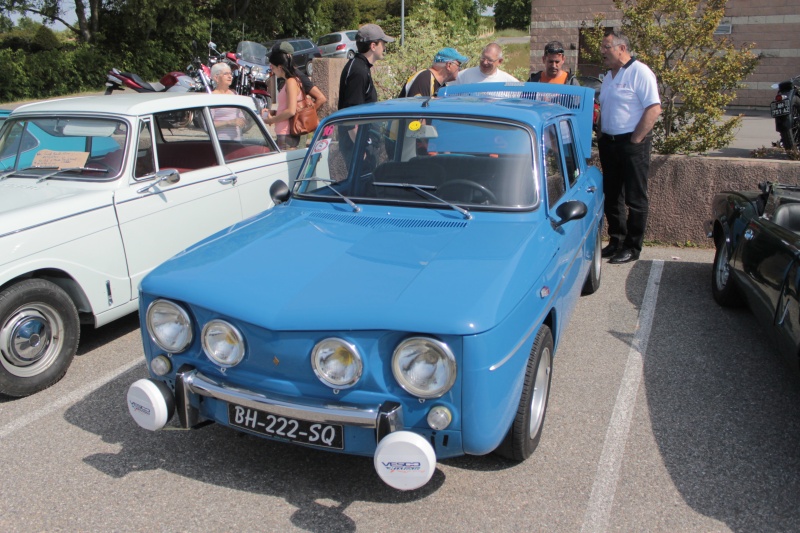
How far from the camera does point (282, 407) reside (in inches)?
112

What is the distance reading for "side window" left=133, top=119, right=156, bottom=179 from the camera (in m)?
4.99

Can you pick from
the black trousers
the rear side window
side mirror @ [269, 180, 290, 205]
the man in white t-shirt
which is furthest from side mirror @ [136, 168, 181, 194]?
the rear side window

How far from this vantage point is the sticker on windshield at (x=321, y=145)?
440 centimetres

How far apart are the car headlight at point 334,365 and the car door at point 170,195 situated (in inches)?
98.9

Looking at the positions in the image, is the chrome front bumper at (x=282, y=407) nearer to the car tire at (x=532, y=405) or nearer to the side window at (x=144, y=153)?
the car tire at (x=532, y=405)

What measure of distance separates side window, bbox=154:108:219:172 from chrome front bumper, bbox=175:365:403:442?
288cm

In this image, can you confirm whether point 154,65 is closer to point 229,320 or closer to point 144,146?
point 144,146

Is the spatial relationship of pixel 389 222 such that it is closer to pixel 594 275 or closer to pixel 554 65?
pixel 594 275

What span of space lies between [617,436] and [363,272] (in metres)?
1.66

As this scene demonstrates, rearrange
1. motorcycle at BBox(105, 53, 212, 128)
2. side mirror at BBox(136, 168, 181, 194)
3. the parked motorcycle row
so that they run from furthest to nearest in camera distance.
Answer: the parked motorcycle row, motorcycle at BBox(105, 53, 212, 128), side mirror at BBox(136, 168, 181, 194)

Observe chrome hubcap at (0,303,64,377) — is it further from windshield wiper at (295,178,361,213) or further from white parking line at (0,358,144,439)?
windshield wiper at (295,178,361,213)

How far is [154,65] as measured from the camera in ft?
92.8

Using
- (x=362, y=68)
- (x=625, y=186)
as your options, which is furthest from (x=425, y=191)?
(x=625, y=186)

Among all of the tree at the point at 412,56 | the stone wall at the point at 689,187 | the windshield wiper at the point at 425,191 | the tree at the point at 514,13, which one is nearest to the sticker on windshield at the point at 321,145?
the windshield wiper at the point at 425,191
